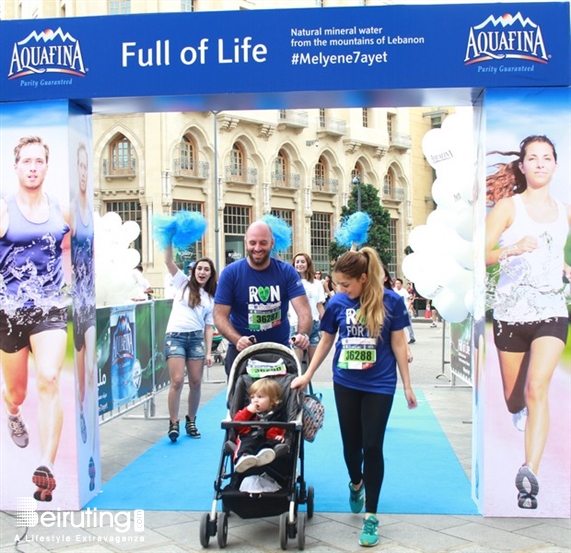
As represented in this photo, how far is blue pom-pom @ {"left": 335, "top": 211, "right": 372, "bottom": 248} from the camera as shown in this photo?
10.3 metres

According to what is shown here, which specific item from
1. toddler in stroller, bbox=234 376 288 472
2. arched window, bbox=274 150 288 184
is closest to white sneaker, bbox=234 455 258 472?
toddler in stroller, bbox=234 376 288 472

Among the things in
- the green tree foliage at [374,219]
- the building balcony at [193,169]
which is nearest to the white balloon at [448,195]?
the building balcony at [193,169]

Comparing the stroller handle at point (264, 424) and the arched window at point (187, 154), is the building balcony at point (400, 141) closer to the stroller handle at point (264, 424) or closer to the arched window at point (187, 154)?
the arched window at point (187, 154)

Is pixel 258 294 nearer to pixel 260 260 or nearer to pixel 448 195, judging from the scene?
pixel 260 260

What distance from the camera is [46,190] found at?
572cm

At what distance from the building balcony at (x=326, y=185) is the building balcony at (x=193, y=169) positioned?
10.7 metres

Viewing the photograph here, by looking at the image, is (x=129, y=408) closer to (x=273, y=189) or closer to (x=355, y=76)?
(x=355, y=76)

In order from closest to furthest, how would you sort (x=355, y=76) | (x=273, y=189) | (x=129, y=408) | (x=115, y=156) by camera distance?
1. (x=355, y=76)
2. (x=129, y=408)
3. (x=115, y=156)
4. (x=273, y=189)

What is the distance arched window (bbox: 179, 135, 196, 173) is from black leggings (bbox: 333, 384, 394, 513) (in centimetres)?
3970

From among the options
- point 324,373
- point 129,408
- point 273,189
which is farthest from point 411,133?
point 129,408

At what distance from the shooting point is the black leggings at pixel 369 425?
5043 mm

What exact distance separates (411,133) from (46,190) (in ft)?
199

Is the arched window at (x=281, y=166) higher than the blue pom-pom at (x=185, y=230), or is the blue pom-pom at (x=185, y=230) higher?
→ the arched window at (x=281, y=166)

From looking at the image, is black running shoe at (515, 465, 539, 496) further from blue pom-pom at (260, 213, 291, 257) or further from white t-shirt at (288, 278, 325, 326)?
white t-shirt at (288, 278, 325, 326)
